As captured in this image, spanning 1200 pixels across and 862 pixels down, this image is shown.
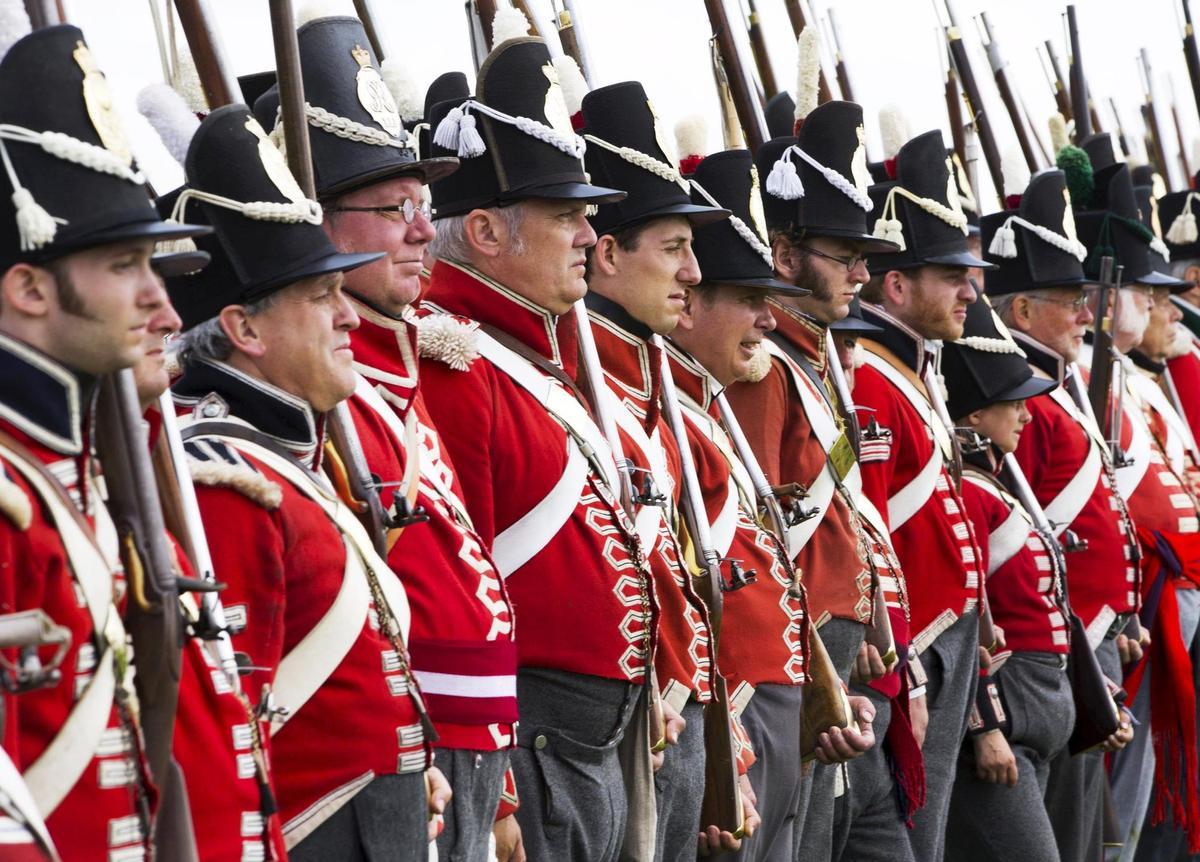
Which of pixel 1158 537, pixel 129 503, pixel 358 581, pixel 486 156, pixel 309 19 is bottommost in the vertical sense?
pixel 1158 537

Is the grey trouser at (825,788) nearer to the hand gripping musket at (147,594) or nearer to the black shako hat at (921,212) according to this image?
the black shako hat at (921,212)

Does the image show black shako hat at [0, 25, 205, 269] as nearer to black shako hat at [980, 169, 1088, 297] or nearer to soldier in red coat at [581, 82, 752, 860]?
soldier in red coat at [581, 82, 752, 860]

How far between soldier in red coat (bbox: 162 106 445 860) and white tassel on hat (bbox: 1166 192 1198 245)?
751cm

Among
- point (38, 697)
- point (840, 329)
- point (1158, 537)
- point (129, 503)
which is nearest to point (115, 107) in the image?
point (129, 503)

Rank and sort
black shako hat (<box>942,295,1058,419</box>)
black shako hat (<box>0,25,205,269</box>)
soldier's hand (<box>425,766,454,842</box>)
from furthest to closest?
black shako hat (<box>942,295,1058,419</box>) < soldier's hand (<box>425,766,454,842</box>) < black shako hat (<box>0,25,205,269</box>)

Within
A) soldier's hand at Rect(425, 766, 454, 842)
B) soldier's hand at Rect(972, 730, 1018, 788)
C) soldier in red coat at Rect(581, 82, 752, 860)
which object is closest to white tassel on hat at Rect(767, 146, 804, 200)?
soldier in red coat at Rect(581, 82, 752, 860)

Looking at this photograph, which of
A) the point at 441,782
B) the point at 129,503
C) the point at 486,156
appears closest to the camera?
the point at 129,503

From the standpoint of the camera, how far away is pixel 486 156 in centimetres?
435

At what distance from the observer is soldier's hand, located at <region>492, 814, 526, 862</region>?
3.89 metres

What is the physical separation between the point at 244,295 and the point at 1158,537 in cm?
505

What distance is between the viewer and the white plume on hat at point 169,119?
11.6 feet

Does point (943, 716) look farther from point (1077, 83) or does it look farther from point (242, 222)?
point (1077, 83)

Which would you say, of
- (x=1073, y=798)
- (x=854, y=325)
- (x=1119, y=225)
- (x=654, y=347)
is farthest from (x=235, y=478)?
(x=1119, y=225)

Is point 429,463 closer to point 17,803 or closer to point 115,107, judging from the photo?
point 115,107
